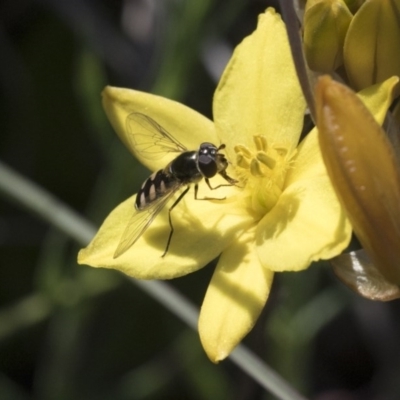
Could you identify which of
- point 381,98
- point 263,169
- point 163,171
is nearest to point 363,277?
point 381,98

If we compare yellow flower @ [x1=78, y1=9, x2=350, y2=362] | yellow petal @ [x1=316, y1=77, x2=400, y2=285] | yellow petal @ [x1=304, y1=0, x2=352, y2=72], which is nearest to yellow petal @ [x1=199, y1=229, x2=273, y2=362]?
yellow flower @ [x1=78, y1=9, x2=350, y2=362]

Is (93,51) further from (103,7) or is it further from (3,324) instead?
(3,324)

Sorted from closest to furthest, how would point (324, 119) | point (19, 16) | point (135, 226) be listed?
1. point (324, 119)
2. point (135, 226)
3. point (19, 16)

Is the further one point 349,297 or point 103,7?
point 103,7

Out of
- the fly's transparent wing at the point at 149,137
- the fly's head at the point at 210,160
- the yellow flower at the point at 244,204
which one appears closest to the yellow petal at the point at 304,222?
the yellow flower at the point at 244,204

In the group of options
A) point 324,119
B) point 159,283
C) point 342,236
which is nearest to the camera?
point 324,119

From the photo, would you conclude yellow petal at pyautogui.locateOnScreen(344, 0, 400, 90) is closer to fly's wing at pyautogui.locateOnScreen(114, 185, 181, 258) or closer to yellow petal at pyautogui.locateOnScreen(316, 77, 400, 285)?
yellow petal at pyautogui.locateOnScreen(316, 77, 400, 285)

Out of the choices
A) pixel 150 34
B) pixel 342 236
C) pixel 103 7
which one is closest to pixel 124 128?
pixel 342 236
